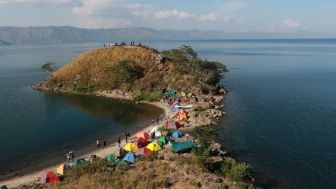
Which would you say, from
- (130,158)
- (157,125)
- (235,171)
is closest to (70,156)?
(130,158)

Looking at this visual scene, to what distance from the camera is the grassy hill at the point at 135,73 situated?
10575cm

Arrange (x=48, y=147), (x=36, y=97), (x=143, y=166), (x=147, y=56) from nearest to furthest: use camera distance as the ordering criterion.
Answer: (x=143, y=166), (x=48, y=147), (x=36, y=97), (x=147, y=56)

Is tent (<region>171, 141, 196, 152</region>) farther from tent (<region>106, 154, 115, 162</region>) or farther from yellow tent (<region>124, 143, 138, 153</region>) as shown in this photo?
tent (<region>106, 154, 115, 162</region>)

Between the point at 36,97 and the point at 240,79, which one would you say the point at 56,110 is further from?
the point at 240,79

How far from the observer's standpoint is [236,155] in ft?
191

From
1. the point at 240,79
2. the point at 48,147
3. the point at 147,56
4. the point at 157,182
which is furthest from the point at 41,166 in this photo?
the point at 240,79

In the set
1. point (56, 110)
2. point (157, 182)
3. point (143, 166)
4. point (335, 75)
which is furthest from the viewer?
point (335, 75)

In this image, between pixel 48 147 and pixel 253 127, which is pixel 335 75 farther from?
pixel 48 147

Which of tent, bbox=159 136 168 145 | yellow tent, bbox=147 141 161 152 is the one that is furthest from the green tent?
tent, bbox=159 136 168 145

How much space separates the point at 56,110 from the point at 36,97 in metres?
20.4

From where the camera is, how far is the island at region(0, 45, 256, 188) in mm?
46156

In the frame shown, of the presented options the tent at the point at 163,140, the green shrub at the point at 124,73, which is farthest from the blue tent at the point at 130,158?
the green shrub at the point at 124,73

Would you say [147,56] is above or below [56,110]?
above

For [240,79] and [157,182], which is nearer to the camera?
[157,182]
